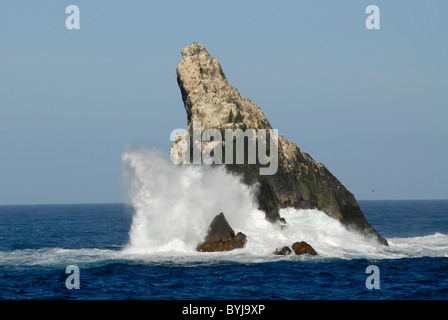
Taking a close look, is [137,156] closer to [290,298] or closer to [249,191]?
[249,191]

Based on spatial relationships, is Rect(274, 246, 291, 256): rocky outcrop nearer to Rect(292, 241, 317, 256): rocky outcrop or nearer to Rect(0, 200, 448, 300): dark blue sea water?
Rect(292, 241, 317, 256): rocky outcrop

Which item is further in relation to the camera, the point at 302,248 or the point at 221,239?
the point at 221,239

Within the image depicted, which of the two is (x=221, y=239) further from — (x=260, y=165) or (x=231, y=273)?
(x=260, y=165)

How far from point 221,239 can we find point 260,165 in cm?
1321

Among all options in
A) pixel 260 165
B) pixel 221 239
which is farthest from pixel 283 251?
pixel 260 165

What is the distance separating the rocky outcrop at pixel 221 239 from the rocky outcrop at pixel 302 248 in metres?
4.36

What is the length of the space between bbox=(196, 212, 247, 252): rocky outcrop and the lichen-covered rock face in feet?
25.7

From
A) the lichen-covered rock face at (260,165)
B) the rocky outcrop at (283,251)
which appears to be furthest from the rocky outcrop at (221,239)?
the lichen-covered rock face at (260,165)

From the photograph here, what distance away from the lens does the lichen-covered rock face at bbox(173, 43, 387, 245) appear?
6134cm

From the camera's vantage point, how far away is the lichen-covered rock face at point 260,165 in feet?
201

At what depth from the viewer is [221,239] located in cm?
5138

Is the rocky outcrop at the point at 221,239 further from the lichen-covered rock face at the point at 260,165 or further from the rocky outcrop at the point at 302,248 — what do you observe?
the lichen-covered rock face at the point at 260,165

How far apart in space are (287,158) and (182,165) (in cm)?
1158
